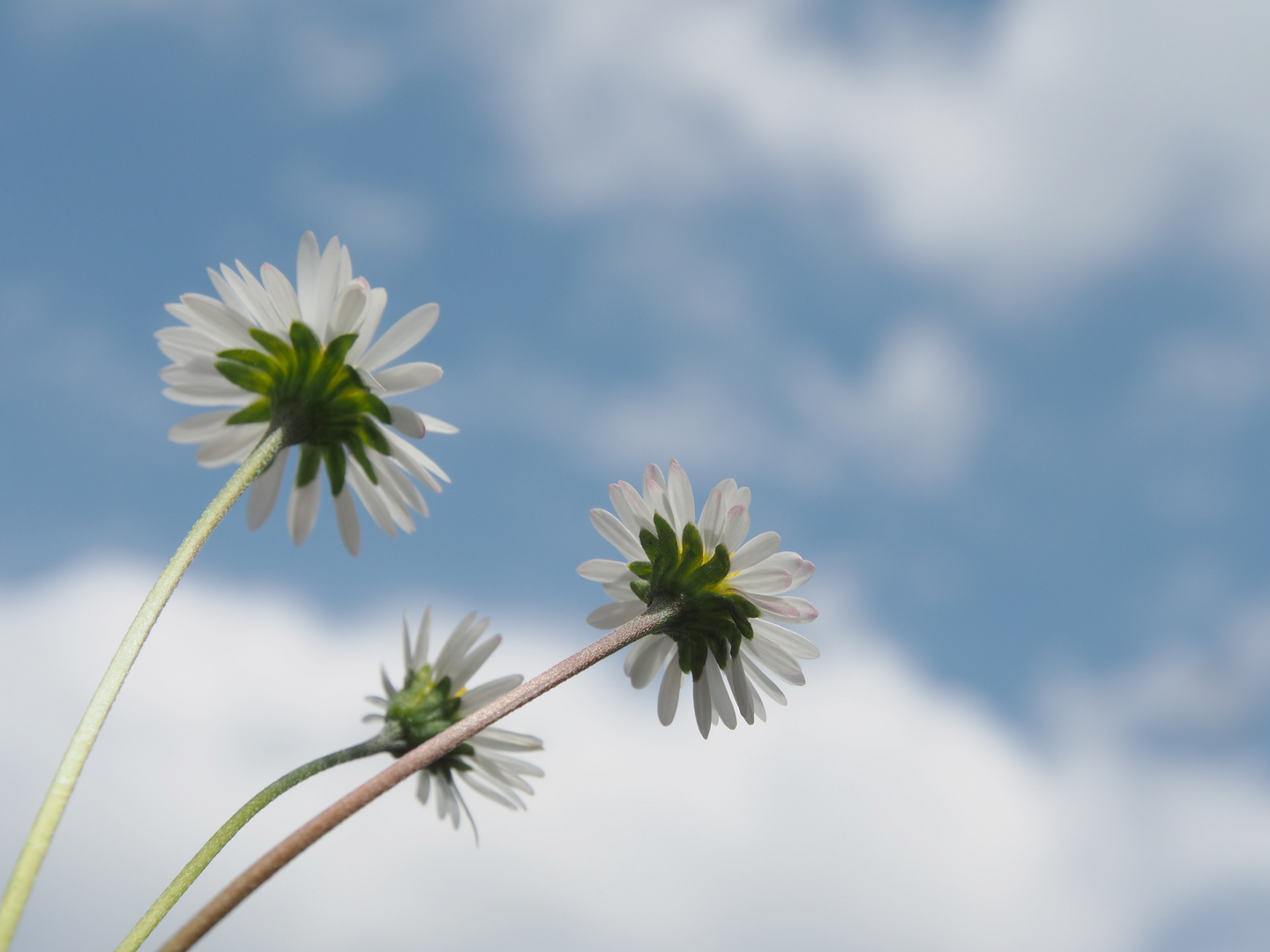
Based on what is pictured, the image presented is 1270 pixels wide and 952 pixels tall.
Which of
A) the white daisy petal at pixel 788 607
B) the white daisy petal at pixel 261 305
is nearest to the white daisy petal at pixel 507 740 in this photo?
the white daisy petal at pixel 788 607

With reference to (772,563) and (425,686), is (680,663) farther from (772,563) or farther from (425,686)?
(425,686)

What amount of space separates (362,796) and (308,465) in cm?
92

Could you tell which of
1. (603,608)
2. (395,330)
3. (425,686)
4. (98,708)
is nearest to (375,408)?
(395,330)

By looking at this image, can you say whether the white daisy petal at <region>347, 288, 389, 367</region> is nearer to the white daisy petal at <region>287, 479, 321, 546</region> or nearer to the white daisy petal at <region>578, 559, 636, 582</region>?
the white daisy petal at <region>287, 479, 321, 546</region>

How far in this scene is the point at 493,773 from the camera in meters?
2.70

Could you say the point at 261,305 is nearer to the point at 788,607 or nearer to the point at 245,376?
the point at 245,376

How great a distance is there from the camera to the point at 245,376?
2.08 meters

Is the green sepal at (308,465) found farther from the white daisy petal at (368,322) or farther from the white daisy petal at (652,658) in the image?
the white daisy petal at (652,658)

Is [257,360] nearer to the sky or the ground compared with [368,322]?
nearer to the ground

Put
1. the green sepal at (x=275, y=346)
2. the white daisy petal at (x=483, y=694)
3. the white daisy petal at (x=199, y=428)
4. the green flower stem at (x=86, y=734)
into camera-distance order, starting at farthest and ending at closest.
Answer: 1. the white daisy petal at (x=483, y=694)
2. the green sepal at (x=275, y=346)
3. the white daisy petal at (x=199, y=428)
4. the green flower stem at (x=86, y=734)

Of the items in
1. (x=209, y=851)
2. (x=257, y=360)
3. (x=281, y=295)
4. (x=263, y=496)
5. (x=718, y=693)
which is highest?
(x=281, y=295)

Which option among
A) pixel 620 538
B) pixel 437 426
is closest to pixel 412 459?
pixel 437 426

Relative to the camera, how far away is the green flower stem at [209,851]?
143cm

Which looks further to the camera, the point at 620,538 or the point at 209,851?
the point at 620,538
